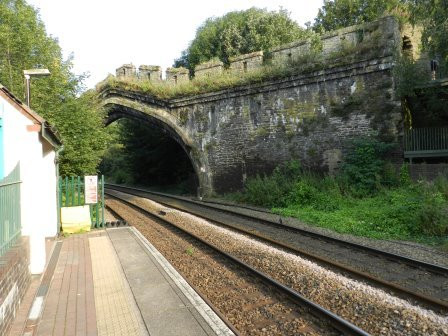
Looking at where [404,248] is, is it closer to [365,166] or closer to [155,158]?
[365,166]

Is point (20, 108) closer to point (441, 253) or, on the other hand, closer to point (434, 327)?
point (434, 327)

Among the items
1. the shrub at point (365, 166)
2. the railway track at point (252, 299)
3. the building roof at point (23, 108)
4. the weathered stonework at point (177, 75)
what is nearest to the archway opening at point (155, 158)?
the weathered stonework at point (177, 75)

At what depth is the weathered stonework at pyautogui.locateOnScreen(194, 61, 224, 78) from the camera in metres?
19.7

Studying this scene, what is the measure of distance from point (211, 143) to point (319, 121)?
20.0 ft

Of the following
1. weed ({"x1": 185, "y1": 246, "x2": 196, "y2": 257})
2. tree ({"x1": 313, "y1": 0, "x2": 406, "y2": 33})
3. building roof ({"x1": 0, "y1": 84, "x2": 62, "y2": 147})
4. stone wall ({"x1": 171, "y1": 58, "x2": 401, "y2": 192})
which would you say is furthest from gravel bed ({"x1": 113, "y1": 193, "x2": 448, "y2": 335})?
tree ({"x1": 313, "y1": 0, "x2": 406, "y2": 33})

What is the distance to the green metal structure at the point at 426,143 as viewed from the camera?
13898 millimetres

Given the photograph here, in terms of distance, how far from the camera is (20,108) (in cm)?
653

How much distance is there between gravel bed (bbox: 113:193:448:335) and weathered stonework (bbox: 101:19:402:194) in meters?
8.31

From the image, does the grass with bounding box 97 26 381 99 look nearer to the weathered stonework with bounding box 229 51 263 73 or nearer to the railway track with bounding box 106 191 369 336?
the weathered stonework with bounding box 229 51 263 73

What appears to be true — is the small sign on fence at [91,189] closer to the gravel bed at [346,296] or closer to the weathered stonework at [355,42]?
the gravel bed at [346,296]

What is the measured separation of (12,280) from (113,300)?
56.6 inches

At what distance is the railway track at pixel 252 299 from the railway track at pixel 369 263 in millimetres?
1543

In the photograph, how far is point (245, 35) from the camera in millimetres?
34812

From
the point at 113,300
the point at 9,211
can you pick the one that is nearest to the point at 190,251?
the point at 113,300
